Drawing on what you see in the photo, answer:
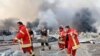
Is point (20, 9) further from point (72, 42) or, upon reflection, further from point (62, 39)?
point (72, 42)

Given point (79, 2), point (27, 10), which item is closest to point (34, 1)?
point (27, 10)

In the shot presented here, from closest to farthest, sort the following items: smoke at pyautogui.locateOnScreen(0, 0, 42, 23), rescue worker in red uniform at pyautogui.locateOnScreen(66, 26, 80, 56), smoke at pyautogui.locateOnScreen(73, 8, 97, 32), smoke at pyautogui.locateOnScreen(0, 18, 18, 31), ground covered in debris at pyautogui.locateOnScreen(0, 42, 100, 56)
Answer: rescue worker in red uniform at pyautogui.locateOnScreen(66, 26, 80, 56), ground covered in debris at pyautogui.locateOnScreen(0, 42, 100, 56), smoke at pyautogui.locateOnScreen(0, 18, 18, 31), smoke at pyautogui.locateOnScreen(0, 0, 42, 23), smoke at pyautogui.locateOnScreen(73, 8, 97, 32)

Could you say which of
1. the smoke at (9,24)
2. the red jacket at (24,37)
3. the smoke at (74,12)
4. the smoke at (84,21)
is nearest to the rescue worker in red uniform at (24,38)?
the red jacket at (24,37)

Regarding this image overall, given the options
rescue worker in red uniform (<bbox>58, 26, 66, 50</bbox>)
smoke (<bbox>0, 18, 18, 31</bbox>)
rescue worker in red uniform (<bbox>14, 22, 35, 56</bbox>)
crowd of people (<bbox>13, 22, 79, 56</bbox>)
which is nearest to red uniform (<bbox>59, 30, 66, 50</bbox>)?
rescue worker in red uniform (<bbox>58, 26, 66, 50</bbox>)

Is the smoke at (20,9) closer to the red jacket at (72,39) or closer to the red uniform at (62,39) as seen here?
the red uniform at (62,39)

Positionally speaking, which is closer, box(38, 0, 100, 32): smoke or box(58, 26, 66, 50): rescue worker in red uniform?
box(58, 26, 66, 50): rescue worker in red uniform

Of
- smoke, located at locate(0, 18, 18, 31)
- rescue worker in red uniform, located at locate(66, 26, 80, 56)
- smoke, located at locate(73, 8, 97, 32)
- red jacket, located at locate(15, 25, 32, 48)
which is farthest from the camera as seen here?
smoke, located at locate(73, 8, 97, 32)

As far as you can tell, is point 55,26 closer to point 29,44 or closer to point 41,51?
point 41,51

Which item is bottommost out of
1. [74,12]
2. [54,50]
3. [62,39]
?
[54,50]

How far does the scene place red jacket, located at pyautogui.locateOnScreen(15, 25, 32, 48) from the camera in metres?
13.6

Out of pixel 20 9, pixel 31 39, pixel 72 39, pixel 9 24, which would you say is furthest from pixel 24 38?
pixel 20 9

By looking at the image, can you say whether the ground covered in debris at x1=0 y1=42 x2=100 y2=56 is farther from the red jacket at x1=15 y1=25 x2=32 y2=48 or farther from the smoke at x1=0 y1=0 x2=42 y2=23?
the red jacket at x1=15 y1=25 x2=32 y2=48

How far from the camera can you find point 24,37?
13648 millimetres

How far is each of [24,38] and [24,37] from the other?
4 centimetres
